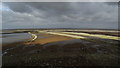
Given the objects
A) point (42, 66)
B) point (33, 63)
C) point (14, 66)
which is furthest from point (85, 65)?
point (14, 66)

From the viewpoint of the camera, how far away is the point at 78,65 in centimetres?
821

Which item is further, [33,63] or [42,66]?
[33,63]

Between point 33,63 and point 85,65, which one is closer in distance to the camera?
point 85,65

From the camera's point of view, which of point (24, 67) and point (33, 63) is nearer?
point (24, 67)

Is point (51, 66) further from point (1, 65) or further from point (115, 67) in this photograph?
point (115, 67)

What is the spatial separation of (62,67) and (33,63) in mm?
3002

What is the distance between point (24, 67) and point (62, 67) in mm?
3464

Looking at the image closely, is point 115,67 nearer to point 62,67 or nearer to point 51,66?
point 62,67

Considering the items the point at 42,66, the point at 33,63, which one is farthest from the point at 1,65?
the point at 42,66

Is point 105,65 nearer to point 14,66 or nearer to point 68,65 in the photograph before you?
point 68,65

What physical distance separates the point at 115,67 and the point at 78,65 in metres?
3.26

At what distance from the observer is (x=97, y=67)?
7836mm

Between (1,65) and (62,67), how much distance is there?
586cm

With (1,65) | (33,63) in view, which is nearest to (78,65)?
(33,63)
